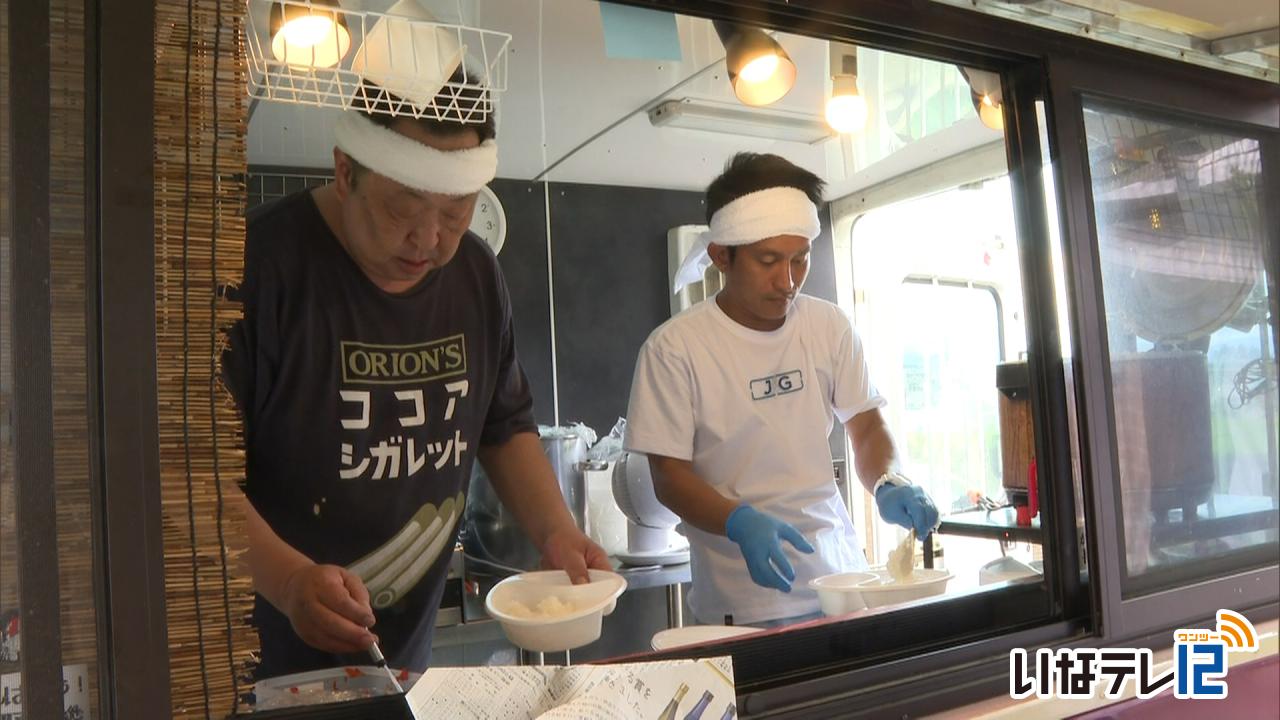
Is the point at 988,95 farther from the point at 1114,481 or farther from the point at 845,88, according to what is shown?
the point at 1114,481

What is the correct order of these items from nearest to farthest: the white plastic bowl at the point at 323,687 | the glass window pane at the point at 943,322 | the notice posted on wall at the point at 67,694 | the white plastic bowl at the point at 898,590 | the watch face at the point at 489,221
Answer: the notice posted on wall at the point at 67,694
the white plastic bowl at the point at 323,687
the white plastic bowl at the point at 898,590
the watch face at the point at 489,221
the glass window pane at the point at 943,322

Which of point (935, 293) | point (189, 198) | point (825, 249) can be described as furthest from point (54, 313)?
point (935, 293)

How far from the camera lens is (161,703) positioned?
2.85ft

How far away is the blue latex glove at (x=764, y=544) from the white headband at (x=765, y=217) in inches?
22.4

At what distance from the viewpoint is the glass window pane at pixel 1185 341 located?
173 centimetres

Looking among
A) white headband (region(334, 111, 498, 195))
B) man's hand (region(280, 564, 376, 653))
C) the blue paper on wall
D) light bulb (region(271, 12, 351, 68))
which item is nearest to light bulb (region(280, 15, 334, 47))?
light bulb (region(271, 12, 351, 68))

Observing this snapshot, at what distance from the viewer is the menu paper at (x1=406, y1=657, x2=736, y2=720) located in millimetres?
1052

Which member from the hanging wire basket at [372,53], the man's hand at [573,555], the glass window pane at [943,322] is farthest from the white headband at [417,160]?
the glass window pane at [943,322]

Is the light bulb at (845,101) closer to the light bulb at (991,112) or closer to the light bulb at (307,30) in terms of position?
the light bulb at (991,112)

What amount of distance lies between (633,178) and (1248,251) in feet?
4.74

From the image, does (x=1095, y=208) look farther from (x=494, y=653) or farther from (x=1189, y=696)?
(x=494, y=653)

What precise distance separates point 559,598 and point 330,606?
Answer: 349mm

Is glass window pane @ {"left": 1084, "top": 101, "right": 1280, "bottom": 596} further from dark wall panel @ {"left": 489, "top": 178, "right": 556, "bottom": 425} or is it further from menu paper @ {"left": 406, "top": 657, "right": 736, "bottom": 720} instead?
dark wall panel @ {"left": 489, "top": 178, "right": 556, "bottom": 425}

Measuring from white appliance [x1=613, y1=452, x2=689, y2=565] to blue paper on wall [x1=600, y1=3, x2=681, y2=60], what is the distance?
0.91 meters
